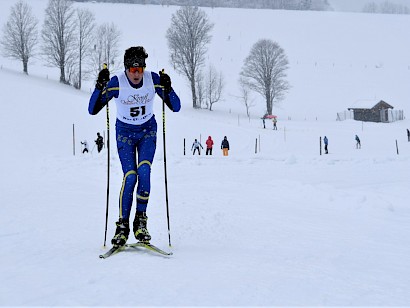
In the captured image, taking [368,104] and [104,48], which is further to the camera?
[368,104]

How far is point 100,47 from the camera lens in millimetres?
50750

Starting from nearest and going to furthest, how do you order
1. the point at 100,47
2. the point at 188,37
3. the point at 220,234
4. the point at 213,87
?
the point at 220,234
the point at 188,37
the point at 100,47
the point at 213,87

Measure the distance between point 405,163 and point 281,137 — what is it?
57.7ft

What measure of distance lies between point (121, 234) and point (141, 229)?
25cm

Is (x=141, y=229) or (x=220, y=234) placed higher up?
(x=141, y=229)

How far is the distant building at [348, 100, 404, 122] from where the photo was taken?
52.0 meters

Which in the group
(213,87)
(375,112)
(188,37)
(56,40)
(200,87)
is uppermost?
(188,37)

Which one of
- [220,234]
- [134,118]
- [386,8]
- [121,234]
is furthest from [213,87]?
[386,8]

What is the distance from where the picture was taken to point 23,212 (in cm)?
662

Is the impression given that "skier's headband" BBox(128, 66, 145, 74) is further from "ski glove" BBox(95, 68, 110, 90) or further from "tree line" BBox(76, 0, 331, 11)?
"tree line" BBox(76, 0, 331, 11)

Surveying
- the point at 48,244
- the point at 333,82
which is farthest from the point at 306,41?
the point at 48,244

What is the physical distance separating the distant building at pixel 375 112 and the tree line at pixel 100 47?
35.5 feet

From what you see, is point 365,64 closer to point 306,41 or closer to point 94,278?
point 306,41

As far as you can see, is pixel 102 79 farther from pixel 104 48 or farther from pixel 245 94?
pixel 245 94
